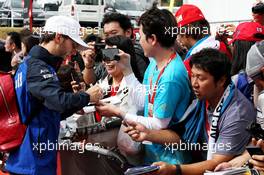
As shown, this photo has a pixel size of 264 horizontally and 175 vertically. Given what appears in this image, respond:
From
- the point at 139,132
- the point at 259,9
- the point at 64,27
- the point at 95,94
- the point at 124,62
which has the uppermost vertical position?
the point at 259,9

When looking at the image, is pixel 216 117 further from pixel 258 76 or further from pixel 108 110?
pixel 108 110

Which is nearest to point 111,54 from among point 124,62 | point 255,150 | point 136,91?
point 124,62

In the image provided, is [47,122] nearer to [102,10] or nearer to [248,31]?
[248,31]

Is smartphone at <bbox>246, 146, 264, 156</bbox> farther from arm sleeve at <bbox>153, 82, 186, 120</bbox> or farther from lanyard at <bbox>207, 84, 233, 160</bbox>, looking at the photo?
arm sleeve at <bbox>153, 82, 186, 120</bbox>

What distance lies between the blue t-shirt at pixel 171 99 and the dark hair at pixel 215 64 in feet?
0.44

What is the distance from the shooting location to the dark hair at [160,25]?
260cm

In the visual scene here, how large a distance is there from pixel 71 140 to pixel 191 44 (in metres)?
1.14

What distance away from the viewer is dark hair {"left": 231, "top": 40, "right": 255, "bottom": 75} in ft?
9.71

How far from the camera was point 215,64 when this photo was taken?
7.77 ft

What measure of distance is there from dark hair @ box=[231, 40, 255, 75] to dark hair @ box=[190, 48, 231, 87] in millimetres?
553

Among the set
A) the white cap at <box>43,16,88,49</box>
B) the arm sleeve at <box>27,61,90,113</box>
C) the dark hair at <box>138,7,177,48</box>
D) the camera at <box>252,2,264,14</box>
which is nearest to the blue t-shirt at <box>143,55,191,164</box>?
the dark hair at <box>138,7,177,48</box>

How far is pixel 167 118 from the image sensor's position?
2.49m

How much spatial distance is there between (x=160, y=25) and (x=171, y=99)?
45 centimetres

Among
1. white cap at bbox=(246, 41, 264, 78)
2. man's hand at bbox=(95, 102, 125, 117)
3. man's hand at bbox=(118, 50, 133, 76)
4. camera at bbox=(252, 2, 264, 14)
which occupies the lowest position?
man's hand at bbox=(95, 102, 125, 117)
